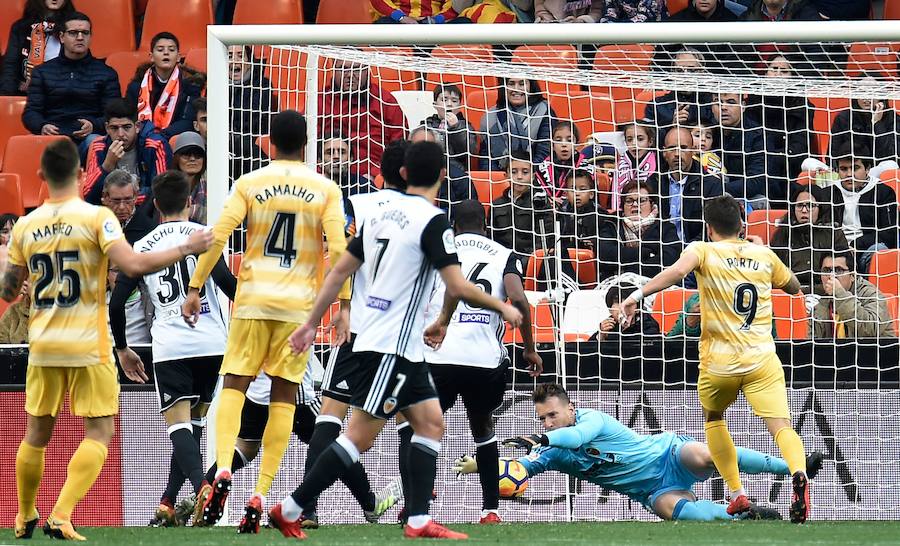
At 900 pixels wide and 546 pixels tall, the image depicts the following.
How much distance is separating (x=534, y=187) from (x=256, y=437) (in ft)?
11.0

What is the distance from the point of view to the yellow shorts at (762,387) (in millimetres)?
8039

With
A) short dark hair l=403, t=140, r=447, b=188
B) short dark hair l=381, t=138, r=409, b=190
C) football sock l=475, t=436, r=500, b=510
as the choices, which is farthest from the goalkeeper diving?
short dark hair l=403, t=140, r=447, b=188

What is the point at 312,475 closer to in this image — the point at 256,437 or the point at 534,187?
the point at 256,437

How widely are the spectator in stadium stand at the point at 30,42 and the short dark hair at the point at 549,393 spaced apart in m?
7.50

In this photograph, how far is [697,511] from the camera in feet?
A: 28.5

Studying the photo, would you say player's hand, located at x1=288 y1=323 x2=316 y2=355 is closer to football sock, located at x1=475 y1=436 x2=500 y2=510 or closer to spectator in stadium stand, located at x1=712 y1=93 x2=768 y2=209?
football sock, located at x1=475 y1=436 x2=500 y2=510

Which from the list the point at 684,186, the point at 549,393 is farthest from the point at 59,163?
the point at 684,186

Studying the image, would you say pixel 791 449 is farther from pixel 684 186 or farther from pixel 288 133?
pixel 288 133

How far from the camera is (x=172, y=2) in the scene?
14.9 meters

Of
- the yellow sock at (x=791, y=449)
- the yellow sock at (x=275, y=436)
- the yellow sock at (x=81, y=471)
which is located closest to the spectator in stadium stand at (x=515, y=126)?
the yellow sock at (x=791, y=449)

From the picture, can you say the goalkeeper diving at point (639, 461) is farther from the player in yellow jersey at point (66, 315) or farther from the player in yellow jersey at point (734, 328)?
the player in yellow jersey at point (66, 315)

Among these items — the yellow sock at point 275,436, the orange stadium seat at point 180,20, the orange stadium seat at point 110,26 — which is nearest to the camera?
the yellow sock at point 275,436

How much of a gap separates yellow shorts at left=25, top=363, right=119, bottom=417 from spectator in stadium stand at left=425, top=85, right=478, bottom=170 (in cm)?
456

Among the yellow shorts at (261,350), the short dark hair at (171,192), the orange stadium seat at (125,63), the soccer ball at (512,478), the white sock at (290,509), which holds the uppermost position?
the orange stadium seat at (125,63)
